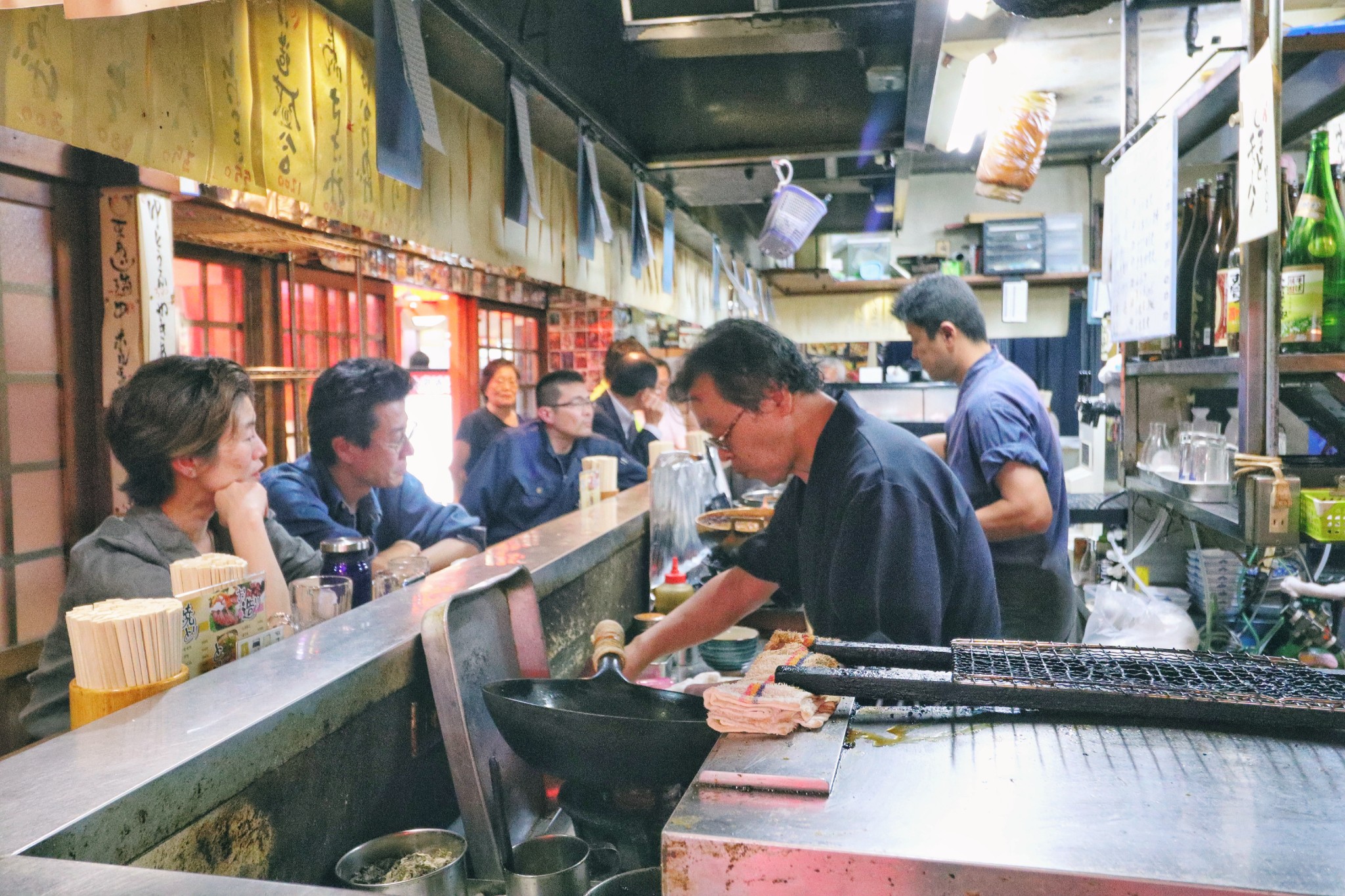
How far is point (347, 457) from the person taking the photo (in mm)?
2934

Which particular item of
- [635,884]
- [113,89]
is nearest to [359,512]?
[113,89]

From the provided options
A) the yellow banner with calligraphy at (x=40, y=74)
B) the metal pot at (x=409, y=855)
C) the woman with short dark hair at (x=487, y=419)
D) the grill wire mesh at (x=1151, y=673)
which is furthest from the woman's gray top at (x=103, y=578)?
the woman with short dark hair at (x=487, y=419)

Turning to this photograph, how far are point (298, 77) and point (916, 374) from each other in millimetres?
8677

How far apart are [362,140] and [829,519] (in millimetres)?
1735

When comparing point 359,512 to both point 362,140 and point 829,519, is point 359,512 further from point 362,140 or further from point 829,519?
point 829,519

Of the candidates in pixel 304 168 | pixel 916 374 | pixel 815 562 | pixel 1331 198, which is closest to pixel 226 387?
pixel 304 168

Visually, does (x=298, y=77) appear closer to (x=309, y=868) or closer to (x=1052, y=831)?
(x=309, y=868)

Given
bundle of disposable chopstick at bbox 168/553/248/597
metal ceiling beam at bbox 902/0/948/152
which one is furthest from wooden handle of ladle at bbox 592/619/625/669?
metal ceiling beam at bbox 902/0/948/152

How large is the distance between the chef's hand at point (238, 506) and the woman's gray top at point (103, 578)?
14cm

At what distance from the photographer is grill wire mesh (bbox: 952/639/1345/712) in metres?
1.01

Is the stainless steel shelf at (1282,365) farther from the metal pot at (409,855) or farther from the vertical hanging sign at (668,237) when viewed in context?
the vertical hanging sign at (668,237)

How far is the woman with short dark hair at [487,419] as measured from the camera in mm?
5664

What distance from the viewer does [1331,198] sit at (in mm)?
2295

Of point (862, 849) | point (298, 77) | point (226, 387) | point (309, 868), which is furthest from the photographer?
point (298, 77)
